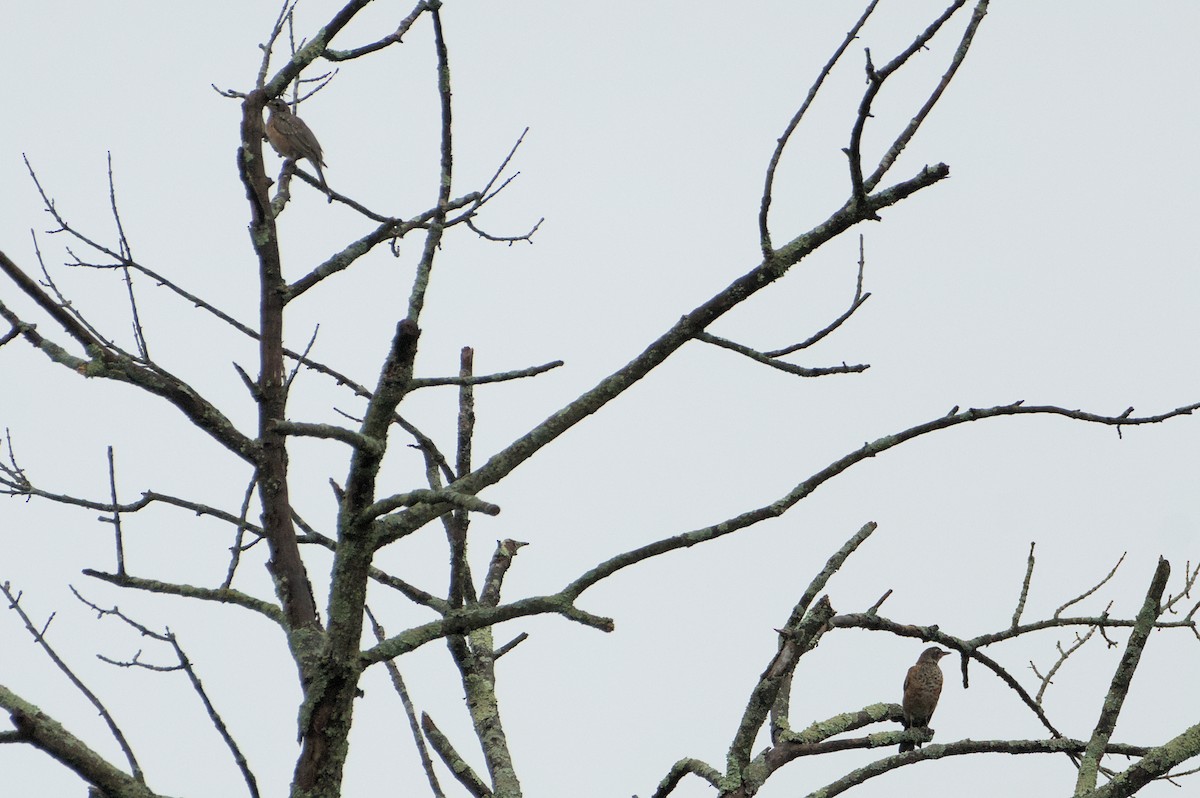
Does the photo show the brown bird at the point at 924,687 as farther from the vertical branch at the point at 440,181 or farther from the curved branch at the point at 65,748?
the curved branch at the point at 65,748

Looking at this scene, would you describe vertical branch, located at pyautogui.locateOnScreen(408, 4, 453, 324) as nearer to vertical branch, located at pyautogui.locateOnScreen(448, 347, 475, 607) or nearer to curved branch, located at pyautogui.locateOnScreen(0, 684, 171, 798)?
vertical branch, located at pyautogui.locateOnScreen(448, 347, 475, 607)

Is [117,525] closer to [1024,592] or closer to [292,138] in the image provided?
[1024,592]

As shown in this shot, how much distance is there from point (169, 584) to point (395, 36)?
6.04 ft

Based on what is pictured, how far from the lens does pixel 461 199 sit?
3637 mm

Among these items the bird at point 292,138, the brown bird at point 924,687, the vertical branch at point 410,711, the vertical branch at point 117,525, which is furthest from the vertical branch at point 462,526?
the bird at point 292,138

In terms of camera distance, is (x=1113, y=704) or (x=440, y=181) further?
(x=440, y=181)

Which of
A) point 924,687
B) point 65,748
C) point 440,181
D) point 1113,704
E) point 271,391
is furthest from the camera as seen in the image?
point 924,687

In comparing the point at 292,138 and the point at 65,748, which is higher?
the point at 292,138

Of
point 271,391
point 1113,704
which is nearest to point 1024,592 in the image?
point 1113,704

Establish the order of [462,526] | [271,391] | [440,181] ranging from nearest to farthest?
1. [271,391]
2. [440,181]
3. [462,526]

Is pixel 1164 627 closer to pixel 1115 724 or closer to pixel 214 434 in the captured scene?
pixel 1115 724

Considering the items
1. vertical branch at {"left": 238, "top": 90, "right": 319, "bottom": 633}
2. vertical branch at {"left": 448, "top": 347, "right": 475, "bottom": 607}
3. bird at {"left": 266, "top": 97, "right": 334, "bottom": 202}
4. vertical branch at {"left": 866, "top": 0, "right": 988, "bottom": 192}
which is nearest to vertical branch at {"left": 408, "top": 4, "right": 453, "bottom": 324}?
vertical branch at {"left": 238, "top": 90, "right": 319, "bottom": 633}

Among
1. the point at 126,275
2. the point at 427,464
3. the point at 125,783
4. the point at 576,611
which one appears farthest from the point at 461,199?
the point at 125,783

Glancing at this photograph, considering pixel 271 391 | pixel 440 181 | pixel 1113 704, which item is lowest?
pixel 1113 704
